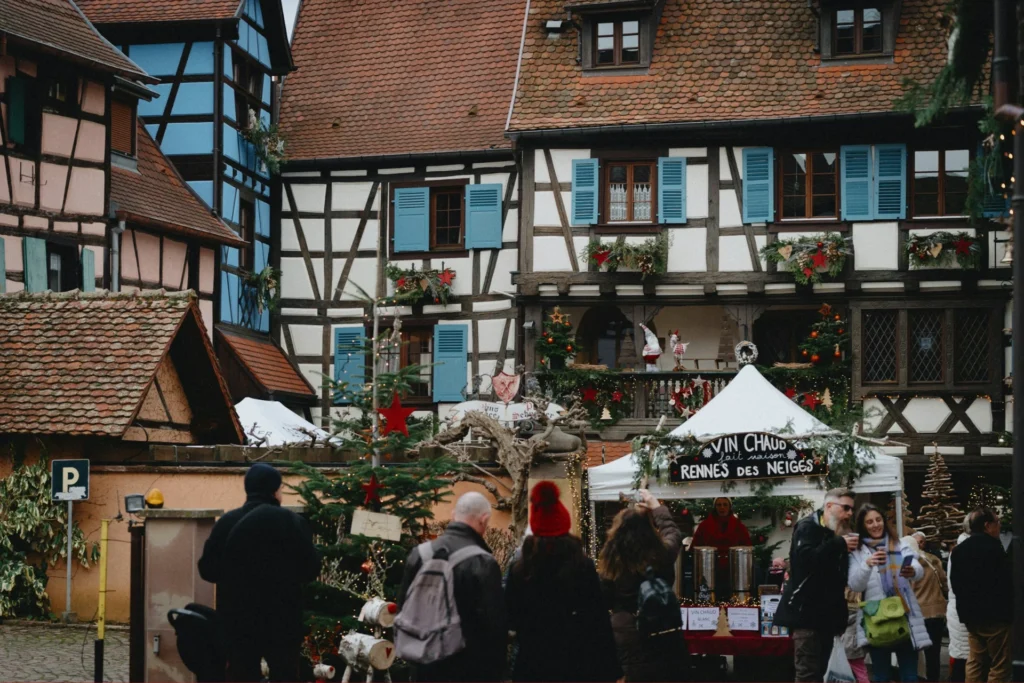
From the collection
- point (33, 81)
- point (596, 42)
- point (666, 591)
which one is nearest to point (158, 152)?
point (33, 81)

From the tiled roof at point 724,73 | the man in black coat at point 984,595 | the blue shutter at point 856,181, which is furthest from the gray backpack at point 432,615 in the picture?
the blue shutter at point 856,181

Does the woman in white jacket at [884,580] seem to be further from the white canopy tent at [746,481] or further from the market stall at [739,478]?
the white canopy tent at [746,481]

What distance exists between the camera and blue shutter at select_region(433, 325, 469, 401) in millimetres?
27781

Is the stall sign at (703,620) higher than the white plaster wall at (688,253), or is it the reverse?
the white plaster wall at (688,253)

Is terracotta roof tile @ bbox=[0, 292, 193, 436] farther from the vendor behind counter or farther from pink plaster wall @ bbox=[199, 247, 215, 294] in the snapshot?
pink plaster wall @ bbox=[199, 247, 215, 294]

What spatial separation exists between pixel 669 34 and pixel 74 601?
1471 centimetres

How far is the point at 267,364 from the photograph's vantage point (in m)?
27.9

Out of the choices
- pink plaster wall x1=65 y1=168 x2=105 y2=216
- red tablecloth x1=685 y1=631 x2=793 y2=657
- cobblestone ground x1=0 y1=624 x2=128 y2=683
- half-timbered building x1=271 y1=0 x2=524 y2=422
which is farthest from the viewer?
half-timbered building x1=271 y1=0 x2=524 y2=422

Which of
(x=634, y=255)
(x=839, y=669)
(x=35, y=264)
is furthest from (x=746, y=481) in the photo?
(x=35, y=264)

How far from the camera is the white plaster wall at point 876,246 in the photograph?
2475cm

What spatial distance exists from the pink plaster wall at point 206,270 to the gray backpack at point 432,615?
19008mm

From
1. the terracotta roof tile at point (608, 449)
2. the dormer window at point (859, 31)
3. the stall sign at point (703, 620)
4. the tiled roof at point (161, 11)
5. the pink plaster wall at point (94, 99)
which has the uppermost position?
the tiled roof at point (161, 11)

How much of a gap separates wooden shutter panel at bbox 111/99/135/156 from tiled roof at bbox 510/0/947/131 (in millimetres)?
6361

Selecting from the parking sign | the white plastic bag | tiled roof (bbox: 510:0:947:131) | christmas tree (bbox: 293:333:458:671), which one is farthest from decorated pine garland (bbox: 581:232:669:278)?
the white plastic bag
